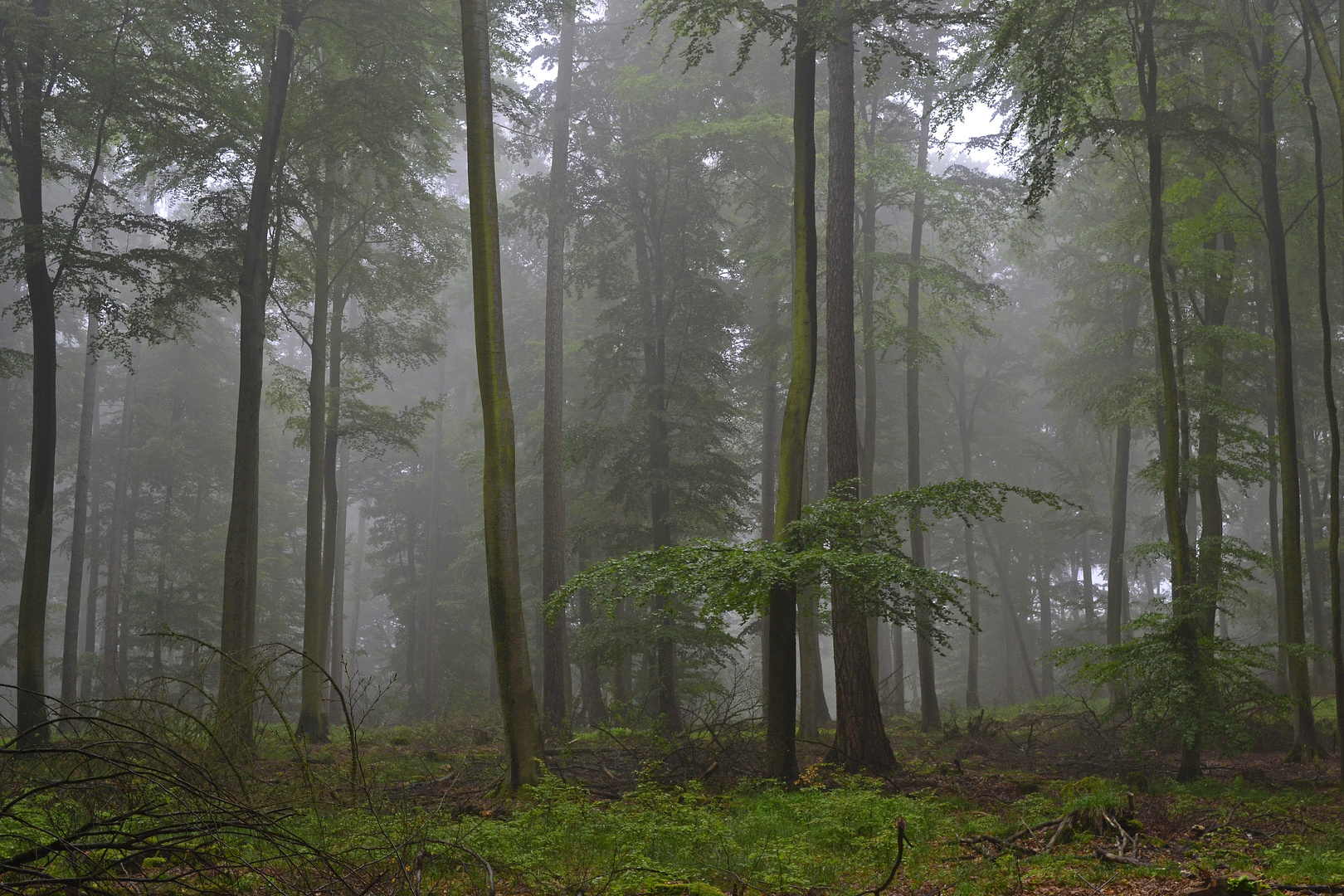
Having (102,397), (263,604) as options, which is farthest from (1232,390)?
(102,397)

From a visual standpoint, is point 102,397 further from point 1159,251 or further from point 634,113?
point 1159,251

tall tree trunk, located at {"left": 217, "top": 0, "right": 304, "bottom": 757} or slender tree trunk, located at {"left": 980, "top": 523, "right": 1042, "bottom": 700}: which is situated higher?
tall tree trunk, located at {"left": 217, "top": 0, "right": 304, "bottom": 757}

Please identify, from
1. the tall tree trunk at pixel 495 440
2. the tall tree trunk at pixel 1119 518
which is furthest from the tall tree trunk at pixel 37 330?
the tall tree trunk at pixel 1119 518

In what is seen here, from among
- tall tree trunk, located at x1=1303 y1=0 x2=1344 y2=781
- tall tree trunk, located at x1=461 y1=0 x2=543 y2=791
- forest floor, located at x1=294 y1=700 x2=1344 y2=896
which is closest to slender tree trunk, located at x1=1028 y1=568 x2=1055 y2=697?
forest floor, located at x1=294 y1=700 x2=1344 y2=896

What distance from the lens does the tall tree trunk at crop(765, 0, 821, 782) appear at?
8.07m

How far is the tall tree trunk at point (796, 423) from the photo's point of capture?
26.5ft

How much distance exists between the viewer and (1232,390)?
1226 centimetres

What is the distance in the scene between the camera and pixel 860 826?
6379mm

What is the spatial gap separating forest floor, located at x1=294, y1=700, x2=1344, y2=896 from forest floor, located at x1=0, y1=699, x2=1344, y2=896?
0.09 feet

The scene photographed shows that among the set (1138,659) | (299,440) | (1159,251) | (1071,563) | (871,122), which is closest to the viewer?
(1138,659)

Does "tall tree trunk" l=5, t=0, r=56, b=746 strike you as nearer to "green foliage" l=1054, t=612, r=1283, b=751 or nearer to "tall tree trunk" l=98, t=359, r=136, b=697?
"tall tree trunk" l=98, t=359, r=136, b=697

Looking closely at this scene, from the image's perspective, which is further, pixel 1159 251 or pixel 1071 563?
pixel 1071 563

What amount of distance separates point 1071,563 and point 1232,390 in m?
20.7

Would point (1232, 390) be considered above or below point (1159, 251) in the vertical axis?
below
